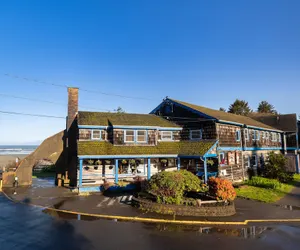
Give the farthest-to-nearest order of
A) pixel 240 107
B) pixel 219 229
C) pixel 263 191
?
pixel 240 107 < pixel 263 191 < pixel 219 229

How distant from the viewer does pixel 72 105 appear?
26.6 m

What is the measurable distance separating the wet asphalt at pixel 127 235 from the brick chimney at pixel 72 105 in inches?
595

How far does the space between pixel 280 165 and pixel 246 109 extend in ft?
156

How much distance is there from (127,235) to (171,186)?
451 cm

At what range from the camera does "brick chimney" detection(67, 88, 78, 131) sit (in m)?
26.5

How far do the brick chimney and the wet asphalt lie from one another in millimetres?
15104

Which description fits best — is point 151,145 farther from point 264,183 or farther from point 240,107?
point 240,107

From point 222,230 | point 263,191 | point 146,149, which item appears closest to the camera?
point 222,230

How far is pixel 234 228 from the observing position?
11164mm

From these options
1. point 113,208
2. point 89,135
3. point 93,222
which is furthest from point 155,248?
point 89,135

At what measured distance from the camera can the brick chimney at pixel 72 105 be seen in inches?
1043

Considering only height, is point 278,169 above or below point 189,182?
below

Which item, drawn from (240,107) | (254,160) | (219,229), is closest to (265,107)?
(240,107)

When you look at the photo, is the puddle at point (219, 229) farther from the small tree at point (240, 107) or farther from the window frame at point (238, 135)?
the small tree at point (240, 107)
